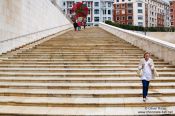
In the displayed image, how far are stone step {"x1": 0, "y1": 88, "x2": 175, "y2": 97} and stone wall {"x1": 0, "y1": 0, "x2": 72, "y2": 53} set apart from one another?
6347mm

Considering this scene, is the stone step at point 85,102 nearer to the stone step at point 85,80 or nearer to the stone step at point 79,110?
the stone step at point 79,110

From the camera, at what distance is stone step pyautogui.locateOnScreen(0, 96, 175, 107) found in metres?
8.10

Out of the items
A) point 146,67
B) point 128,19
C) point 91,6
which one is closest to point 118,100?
point 146,67

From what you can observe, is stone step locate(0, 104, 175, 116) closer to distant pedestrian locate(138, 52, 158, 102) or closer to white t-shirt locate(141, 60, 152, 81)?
distant pedestrian locate(138, 52, 158, 102)

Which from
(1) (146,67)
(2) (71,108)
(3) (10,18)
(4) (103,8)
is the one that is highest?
(4) (103,8)

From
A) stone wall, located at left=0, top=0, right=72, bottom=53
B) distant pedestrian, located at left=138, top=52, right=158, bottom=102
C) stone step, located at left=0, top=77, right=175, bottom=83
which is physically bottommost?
stone step, located at left=0, top=77, right=175, bottom=83

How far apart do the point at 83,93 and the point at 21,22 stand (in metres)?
10.7

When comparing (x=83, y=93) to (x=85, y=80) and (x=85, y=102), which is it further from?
(x=85, y=80)

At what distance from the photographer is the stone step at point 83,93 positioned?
29.1ft

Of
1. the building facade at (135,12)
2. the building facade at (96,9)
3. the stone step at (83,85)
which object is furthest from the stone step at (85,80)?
the building facade at (135,12)

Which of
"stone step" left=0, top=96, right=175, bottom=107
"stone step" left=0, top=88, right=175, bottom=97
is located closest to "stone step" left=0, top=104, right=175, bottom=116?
"stone step" left=0, top=96, right=175, bottom=107

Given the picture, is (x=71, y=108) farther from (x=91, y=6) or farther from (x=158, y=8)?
(x=158, y=8)

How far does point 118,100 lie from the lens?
27.6 ft

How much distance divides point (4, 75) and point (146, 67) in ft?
18.0
